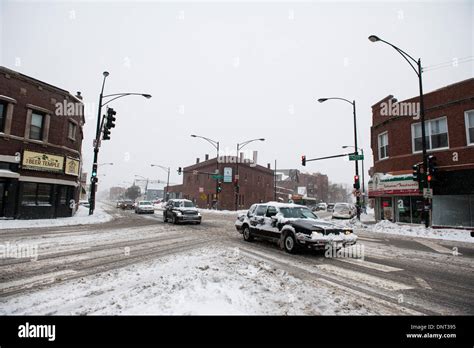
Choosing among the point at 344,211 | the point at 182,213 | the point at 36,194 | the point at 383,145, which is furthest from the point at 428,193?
the point at 36,194

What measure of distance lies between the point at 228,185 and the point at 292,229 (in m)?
41.4

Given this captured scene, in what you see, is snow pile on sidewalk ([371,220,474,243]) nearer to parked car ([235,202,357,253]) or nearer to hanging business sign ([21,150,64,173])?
parked car ([235,202,357,253])

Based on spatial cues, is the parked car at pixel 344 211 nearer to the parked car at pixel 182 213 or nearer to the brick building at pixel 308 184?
the parked car at pixel 182 213

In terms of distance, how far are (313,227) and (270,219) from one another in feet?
6.95

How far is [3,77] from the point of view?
16.8m

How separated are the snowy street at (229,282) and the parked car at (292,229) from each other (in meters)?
0.47

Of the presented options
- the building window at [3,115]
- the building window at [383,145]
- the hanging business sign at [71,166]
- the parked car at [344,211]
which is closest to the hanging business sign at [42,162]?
the hanging business sign at [71,166]

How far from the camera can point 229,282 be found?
4820mm

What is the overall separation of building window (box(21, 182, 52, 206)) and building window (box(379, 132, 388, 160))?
86.5 feet

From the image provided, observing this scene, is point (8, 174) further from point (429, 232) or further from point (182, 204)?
point (429, 232)

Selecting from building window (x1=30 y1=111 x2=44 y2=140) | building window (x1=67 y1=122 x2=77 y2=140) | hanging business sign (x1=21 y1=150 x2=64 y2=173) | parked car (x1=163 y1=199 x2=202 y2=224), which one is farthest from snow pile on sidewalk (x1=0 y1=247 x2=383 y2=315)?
building window (x1=67 y1=122 x2=77 y2=140)

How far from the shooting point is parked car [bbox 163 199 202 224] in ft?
58.4
